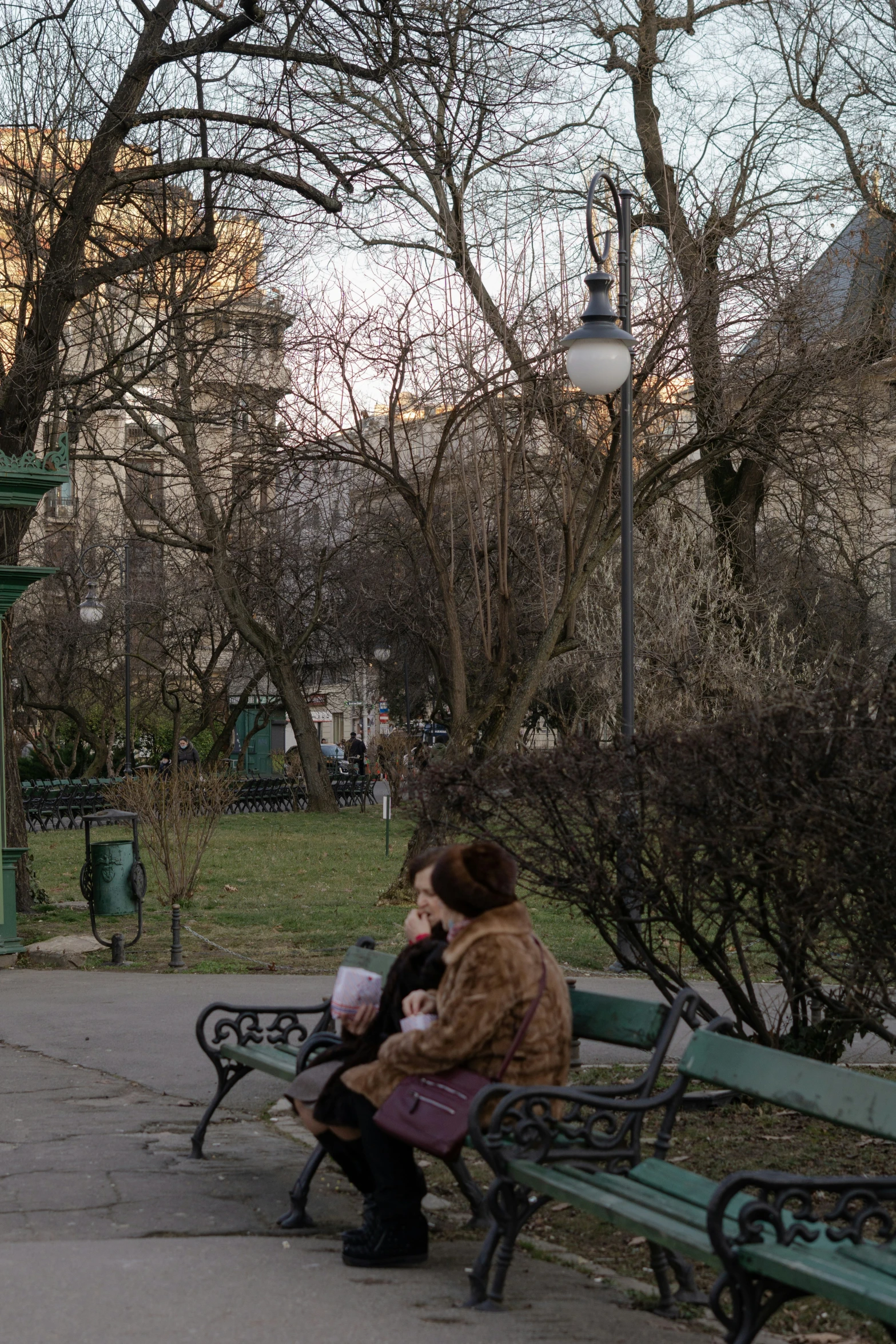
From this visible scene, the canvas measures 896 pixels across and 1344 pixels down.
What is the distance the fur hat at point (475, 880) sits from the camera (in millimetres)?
4773

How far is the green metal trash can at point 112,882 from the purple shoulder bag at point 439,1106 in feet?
31.3

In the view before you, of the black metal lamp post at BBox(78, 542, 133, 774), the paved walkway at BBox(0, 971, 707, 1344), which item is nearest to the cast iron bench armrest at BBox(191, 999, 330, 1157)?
the paved walkway at BBox(0, 971, 707, 1344)

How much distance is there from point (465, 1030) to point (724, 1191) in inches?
52.0

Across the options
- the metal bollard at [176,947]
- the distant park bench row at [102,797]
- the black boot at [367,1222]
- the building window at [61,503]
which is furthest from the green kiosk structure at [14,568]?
the building window at [61,503]

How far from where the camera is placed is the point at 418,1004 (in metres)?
4.91

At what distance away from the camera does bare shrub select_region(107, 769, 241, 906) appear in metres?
16.6

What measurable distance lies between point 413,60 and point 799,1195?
11.0 meters

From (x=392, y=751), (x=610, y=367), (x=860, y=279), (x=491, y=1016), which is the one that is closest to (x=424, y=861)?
(x=491, y=1016)

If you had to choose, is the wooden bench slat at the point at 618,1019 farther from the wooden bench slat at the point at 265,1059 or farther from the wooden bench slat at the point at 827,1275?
the wooden bench slat at the point at 827,1275

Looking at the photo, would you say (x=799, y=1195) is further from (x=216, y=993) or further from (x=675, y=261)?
(x=675, y=261)

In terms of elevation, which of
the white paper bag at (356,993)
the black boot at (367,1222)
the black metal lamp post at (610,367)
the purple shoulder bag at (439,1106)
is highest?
the black metal lamp post at (610,367)

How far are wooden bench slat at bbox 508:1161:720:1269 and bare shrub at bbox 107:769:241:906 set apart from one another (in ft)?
40.2

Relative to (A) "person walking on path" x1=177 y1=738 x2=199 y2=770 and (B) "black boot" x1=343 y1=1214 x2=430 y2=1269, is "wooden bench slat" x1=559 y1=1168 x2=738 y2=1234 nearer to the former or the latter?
(B) "black boot" x1=343 y1=1214 x2=430 y2=1269

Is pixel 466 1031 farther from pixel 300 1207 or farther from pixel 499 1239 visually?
pixel 300 1207
